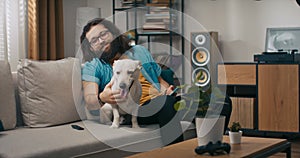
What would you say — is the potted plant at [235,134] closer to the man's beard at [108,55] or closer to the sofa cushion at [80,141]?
the sofa cushion at [80,141]

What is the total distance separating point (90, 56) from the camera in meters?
3.66

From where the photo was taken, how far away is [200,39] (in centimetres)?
559

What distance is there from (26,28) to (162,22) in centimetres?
143

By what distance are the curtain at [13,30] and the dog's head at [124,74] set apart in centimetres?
226

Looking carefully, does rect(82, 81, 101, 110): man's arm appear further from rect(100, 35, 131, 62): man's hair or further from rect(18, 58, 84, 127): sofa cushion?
rect(100, 35, 131, 62): man's hair

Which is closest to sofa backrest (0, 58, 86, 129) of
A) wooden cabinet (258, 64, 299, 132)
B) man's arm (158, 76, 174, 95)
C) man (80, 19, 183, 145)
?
man (80, 19, 183, 145)

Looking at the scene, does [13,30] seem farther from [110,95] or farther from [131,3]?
[110,95]

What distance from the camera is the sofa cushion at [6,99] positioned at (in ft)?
10.4

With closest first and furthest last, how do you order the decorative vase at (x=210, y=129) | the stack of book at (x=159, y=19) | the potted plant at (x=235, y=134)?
1. the decorative vase at (x=210, y=129)
2. the potted plant at (x=235, y=134)
3. the stack of book at (x=159, y=19)

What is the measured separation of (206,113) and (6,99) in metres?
1.23

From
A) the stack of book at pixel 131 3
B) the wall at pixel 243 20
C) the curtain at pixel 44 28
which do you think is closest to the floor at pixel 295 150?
the wall at pixel 243 20

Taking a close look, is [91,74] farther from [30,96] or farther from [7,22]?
[7,22]

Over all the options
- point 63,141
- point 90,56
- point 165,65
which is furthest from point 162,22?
point 63,141

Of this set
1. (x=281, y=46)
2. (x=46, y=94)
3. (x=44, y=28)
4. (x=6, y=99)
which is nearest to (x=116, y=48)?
(x=46, y=94)
